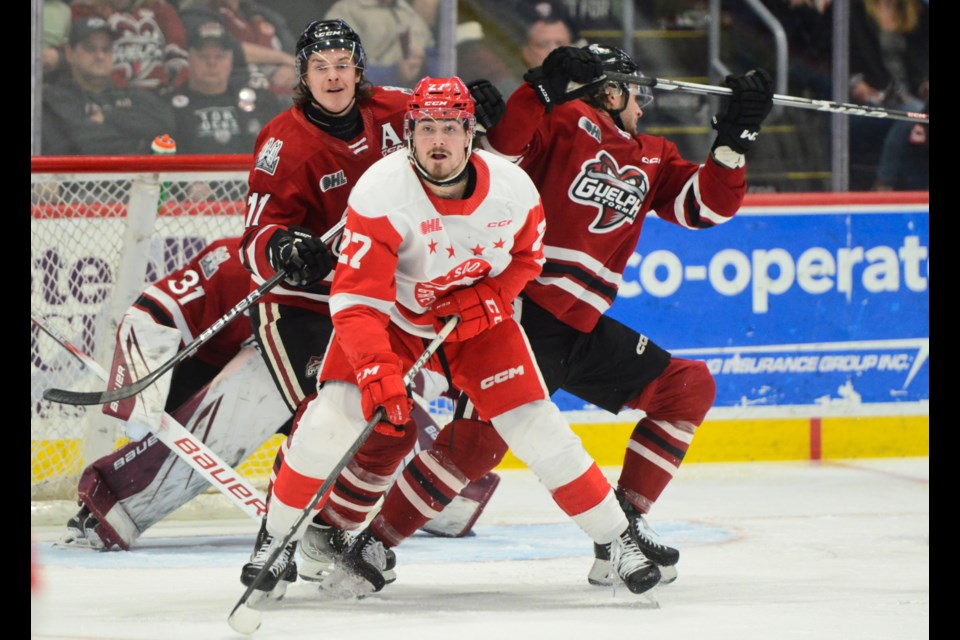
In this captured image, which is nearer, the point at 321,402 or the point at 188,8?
the point at 321,402

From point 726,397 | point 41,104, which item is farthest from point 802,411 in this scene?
point 41,104

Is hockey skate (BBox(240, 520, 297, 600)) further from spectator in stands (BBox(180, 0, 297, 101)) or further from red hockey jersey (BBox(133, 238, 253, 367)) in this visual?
spectator in stands (BBox(180, 0, 297, 101))

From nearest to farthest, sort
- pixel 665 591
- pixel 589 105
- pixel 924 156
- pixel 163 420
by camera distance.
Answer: pixel 665 591 < pixel 589 105 < pixel 163 420 < pixel 924 156

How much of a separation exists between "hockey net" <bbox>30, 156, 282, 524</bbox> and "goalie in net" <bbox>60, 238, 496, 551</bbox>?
0.92ft

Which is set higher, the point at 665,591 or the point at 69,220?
the point at 69,220

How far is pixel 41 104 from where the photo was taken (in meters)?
4.98

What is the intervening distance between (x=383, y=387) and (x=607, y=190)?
831mm

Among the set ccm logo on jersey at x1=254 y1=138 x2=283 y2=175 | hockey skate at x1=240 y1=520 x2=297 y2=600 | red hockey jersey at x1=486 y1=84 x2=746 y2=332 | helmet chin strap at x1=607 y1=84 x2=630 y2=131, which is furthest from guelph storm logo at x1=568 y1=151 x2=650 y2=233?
hockey skate at x1=240 y1=520 x2=297 y2=600

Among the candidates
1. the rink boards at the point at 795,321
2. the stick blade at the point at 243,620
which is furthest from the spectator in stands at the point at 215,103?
the stick blade at the point at 243,620

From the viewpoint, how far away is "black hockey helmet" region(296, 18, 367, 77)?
314 centimetres

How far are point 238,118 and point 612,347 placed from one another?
2393mm

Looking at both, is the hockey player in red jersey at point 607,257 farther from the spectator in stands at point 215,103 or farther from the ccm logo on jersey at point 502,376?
the spectator in stands at point 215,103

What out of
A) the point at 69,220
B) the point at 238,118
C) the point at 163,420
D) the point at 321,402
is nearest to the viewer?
the point at 321,402
